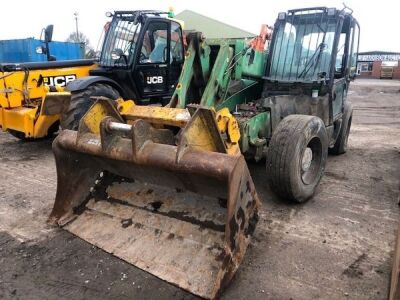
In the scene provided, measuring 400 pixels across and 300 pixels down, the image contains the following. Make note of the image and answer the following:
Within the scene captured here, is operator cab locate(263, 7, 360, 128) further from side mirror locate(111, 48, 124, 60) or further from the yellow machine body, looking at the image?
the yellow machine body

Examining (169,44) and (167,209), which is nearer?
(167,209)

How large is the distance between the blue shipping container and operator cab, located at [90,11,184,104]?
8.15m

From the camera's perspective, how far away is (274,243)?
352cm

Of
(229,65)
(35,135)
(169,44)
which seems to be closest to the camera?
(229,65)

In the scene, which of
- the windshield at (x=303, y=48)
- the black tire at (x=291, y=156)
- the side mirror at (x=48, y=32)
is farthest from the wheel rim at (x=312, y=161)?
the side mirror at (x=48, y=32)

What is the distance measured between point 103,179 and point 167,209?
85 centimetres

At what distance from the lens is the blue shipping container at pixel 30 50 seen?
48.3ft

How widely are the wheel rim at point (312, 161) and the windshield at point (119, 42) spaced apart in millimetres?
3515

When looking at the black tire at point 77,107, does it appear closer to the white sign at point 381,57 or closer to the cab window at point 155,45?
the cab window at point 155,45

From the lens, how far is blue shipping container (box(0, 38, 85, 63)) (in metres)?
14.7

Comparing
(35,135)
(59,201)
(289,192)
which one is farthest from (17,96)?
(289,192)

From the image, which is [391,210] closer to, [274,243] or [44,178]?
[274,243]

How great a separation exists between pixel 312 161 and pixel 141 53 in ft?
11.6

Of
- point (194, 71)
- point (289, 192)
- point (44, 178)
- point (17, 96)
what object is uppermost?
point (194, 71)
